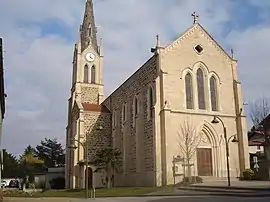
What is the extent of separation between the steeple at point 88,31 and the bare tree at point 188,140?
108ft

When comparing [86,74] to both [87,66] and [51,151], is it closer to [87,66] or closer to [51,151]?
[87,66]

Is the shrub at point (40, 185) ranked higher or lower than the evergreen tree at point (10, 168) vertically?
lower

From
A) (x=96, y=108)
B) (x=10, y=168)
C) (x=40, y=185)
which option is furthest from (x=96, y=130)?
(x=10, y=168)

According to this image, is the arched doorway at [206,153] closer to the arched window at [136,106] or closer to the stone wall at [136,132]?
the stone wall at [136,132]

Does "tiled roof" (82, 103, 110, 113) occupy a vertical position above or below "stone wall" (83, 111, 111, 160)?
above

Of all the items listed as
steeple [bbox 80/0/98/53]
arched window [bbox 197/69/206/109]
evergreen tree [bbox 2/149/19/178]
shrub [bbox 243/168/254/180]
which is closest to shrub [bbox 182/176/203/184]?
shrub [bbox 243/168/254/180]

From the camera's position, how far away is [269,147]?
4378 centimetres

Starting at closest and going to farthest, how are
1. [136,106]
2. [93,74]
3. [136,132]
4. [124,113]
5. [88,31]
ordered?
[136,132] → [136,106] → [124,113] → [93,74] → [88,31]

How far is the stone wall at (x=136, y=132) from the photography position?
127ft

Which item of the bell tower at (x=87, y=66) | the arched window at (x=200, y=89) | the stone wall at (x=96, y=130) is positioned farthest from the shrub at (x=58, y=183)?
the arched window at (x=200, y=89)

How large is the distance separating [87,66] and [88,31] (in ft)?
24.1

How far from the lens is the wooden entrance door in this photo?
122 ft

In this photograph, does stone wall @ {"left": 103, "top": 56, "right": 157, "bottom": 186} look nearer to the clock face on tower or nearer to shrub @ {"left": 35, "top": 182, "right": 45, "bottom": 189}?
the clock face on tower

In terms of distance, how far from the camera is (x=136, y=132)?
40.6 metres
